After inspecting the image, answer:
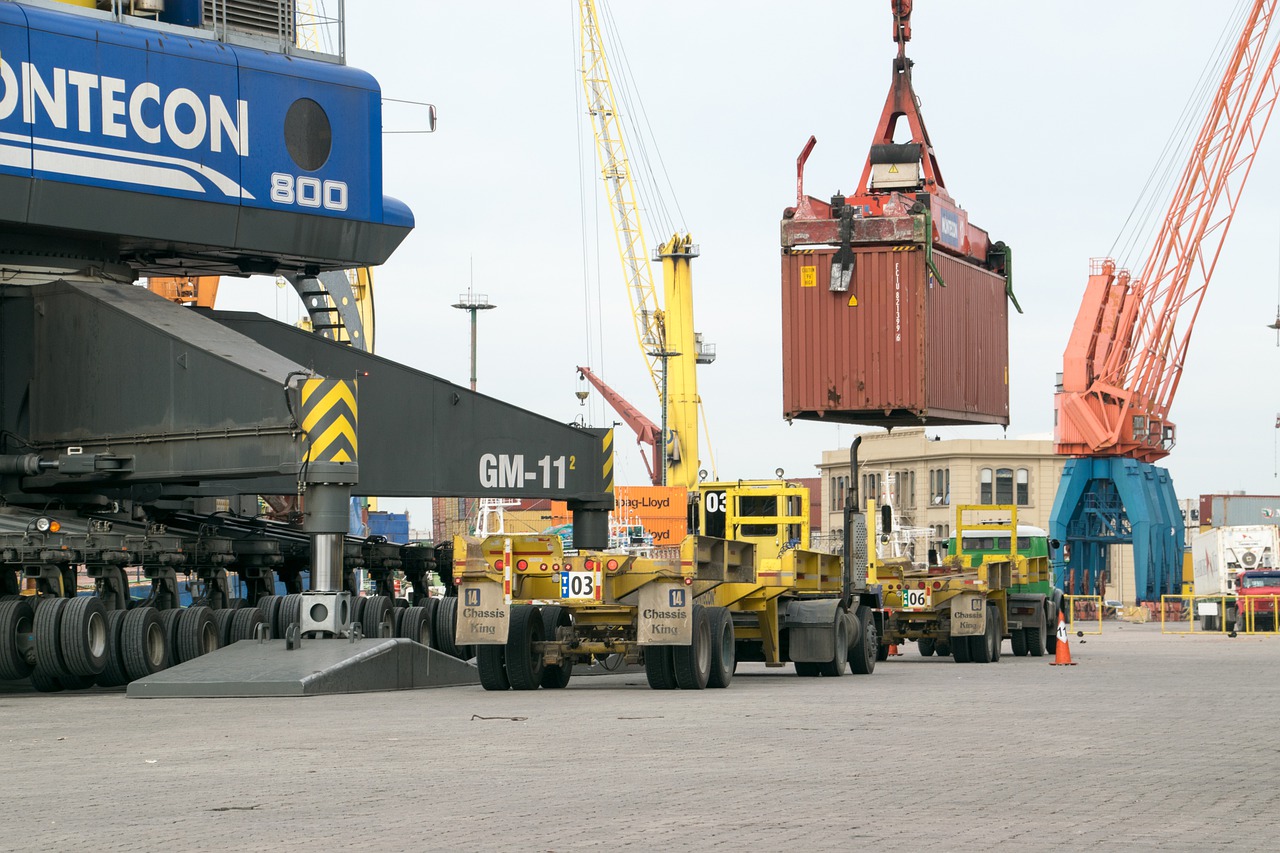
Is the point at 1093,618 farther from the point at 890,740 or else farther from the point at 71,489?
the point at 890,740

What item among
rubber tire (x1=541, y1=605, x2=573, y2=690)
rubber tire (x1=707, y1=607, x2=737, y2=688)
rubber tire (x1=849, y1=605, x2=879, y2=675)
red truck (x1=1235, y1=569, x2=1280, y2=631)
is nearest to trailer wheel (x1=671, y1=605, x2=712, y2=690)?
rubber tire (x1=707, y1=607, x2=737, y2=688)

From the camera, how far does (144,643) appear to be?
68.7ft

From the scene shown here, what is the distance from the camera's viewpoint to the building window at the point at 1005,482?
118562 millimetres

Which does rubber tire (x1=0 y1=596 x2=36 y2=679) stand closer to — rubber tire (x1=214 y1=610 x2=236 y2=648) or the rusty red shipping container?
rubber tire (x1=214 y1=610 x2=236 y2=648)

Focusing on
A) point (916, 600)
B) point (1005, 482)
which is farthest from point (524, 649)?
point (1005, 482)

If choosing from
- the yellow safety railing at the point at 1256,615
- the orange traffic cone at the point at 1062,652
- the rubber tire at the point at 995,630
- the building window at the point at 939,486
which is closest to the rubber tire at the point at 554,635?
the orange traffic cone at the point at 1062,652

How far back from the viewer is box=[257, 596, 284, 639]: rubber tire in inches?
934

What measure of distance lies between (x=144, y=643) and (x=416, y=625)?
19.0 ft

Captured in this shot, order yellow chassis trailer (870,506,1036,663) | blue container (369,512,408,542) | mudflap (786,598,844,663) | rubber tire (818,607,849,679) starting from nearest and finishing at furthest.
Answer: mudflap (786,598,844,663)
rubber tire (818,607,849,679)
yellow chassis trailer (870,506,1036,663)
blue container (369,512,408,542)

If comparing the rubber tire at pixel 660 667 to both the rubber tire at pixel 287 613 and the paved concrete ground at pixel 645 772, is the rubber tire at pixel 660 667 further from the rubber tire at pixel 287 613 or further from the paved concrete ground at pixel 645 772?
the rubber tire at pixel 287 613

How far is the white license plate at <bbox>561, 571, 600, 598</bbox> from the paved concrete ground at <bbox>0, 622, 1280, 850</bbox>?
44.0 inches

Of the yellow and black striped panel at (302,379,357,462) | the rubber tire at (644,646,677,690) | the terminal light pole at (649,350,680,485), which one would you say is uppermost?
the terminal light pole at (649,350,680,485)

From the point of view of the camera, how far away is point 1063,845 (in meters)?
8.38

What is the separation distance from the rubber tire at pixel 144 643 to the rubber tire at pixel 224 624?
3.00 feet
